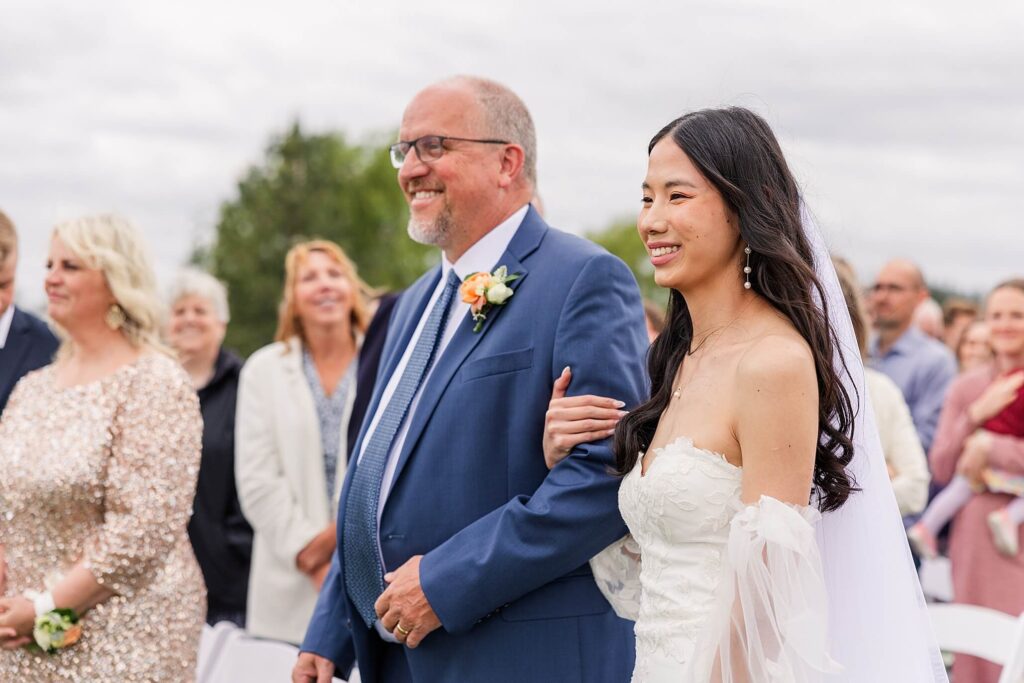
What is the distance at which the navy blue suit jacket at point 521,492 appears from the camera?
3.21m

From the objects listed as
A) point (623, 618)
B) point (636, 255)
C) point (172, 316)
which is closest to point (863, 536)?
point (623, 618)

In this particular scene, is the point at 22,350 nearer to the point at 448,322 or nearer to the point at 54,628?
the point at 54,628

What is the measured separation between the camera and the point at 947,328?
11805 mm

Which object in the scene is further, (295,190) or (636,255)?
(636,255)

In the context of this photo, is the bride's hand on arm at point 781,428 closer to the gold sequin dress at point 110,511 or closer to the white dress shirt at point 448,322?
the white dress shirt at point 448,322

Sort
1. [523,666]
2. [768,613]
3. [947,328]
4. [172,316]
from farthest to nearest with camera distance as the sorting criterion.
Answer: [947,328]
[172,316]
[523,666]
[768,613]

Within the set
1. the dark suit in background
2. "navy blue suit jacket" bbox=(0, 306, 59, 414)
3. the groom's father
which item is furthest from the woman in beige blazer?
Result: the groom's father

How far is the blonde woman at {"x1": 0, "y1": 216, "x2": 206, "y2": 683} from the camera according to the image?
404 centimetres

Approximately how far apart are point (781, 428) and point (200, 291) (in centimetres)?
507

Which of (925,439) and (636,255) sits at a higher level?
(925,439)

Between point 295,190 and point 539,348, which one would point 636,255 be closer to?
point 295,190

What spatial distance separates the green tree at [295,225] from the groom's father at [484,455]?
40.6 m

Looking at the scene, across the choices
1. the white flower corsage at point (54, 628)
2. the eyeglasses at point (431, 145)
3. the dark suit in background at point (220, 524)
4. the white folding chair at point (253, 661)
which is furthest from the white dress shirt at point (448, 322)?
the dark suit in background at point (220, 524)

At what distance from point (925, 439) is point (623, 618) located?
484 cm
